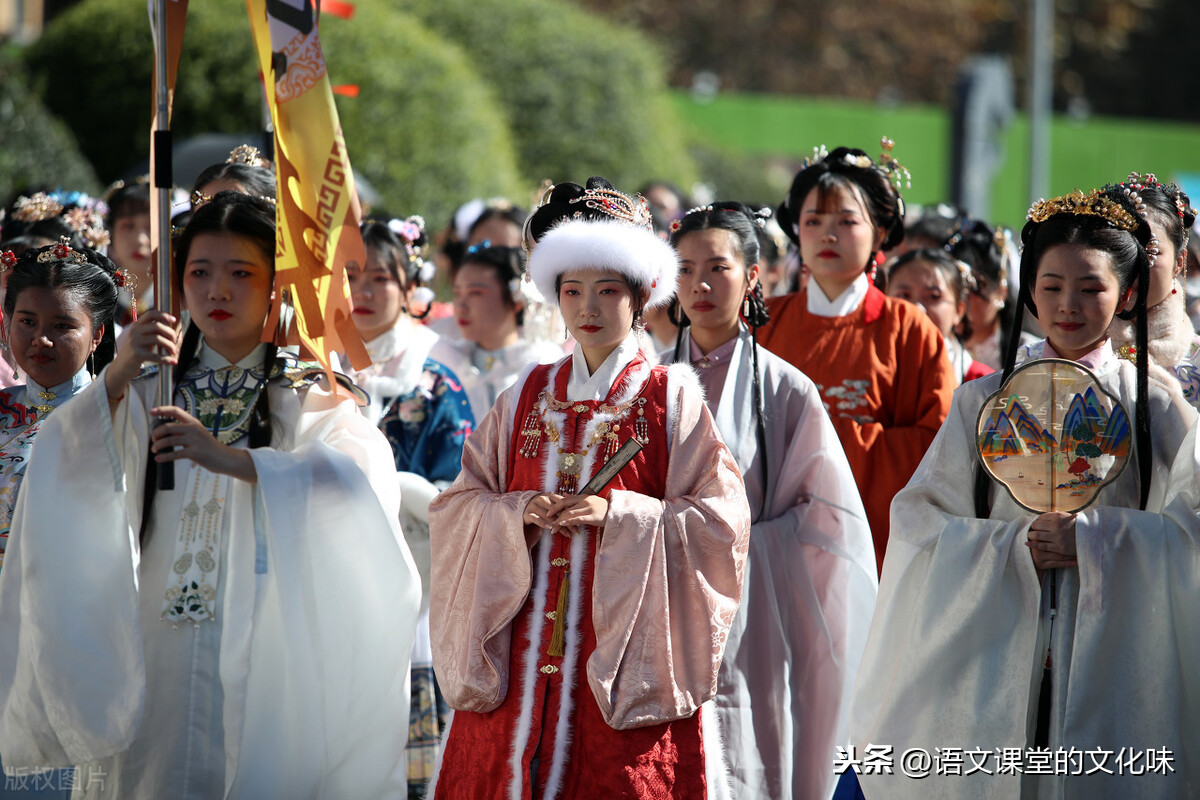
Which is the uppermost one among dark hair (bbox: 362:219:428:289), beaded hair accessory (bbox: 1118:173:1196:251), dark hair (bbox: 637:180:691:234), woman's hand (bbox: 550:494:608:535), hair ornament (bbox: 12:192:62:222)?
dark hair (bbox: 637:180:691:234)

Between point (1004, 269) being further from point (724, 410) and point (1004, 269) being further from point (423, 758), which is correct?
point (423, 758)

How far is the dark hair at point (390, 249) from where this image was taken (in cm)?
505

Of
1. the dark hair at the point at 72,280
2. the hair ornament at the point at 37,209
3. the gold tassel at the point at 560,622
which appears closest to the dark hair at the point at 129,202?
the hair ornament at the point at 37,209

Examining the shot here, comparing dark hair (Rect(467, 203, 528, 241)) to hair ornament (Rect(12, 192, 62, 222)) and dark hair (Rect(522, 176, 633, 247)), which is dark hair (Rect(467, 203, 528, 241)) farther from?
dark hair (Rect(522, 176, 633, 247))

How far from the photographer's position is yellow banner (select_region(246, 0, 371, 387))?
351 centimetres

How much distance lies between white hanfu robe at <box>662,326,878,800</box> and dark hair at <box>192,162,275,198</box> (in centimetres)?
149

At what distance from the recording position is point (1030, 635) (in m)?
3.37

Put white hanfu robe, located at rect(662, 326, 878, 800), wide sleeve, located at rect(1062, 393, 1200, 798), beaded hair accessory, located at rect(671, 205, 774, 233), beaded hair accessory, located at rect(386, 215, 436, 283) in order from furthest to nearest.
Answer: beaded hair accessory, located at rect(386, 215, 436, 283) < beaded hair accessory, located at rect(671, 205, 774, 233) < white hanfu robe, located at rect(662, 326, 878, 800) < wide sleeve, located at rect(1062, 393, 1200, 798)

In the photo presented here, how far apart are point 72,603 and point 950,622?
2.10 m

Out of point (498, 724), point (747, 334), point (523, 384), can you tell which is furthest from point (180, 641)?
point (747, 334)

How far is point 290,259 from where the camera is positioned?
348cm

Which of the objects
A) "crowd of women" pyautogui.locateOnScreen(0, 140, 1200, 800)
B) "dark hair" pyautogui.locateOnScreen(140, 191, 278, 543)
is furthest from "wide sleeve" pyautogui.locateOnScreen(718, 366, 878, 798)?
"dark hair" pyautogui.locateOnScreen(140, 191, 278, 543)

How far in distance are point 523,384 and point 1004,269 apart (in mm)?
3055

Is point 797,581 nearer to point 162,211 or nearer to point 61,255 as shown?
point 162,211
